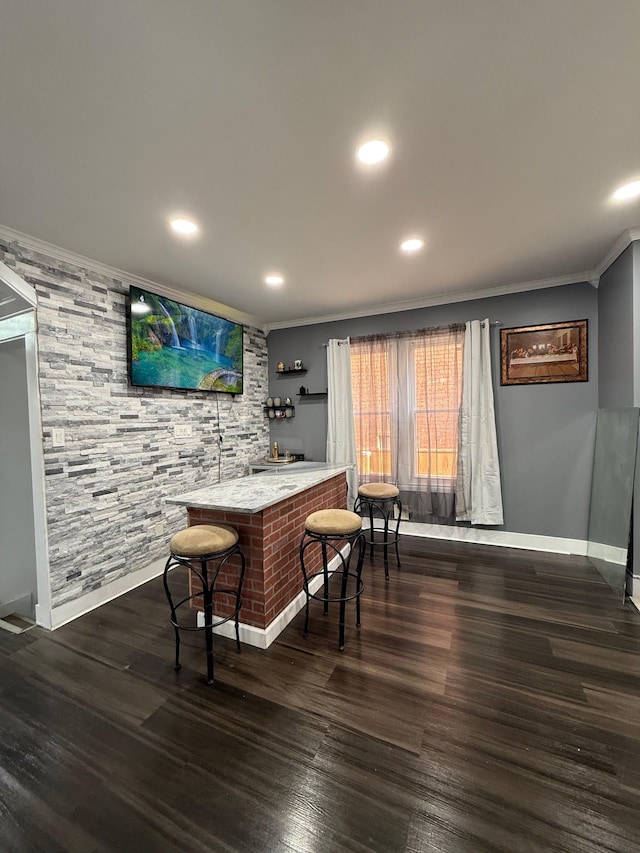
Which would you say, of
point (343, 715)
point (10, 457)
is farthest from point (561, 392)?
point (10, 457)

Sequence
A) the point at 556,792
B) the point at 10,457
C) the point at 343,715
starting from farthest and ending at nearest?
Answer: 1. the point at 10,457
2. the point at 343,715
3. the point at 556,792

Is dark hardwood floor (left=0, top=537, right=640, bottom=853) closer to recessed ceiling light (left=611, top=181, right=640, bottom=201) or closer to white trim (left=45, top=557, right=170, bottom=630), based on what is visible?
white trim (left=45, top=557, right=170, bottom=630)

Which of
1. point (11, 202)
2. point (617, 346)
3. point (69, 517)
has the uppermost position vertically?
point (11, 202)

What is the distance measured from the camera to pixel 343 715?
5.12 ft

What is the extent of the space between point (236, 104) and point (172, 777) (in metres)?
2.67

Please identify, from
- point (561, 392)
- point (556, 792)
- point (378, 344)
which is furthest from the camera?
point (378, 344)

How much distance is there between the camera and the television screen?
9.18ft

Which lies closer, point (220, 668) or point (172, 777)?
point (172, 777)

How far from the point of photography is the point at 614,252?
2588 mm

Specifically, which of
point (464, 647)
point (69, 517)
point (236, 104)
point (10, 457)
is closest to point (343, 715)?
point (464, 647)

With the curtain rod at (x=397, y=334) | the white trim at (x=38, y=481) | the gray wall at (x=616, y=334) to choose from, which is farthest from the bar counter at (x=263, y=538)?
the gray wall at (x=616, y=334)

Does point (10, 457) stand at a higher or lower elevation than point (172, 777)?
higher

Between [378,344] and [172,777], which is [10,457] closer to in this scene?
[172,777]

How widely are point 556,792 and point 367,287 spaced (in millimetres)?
3441
